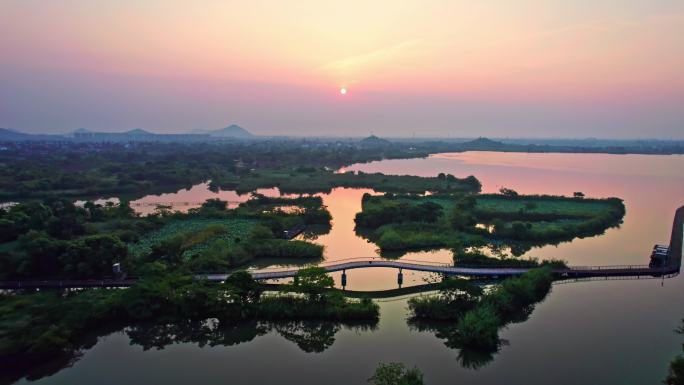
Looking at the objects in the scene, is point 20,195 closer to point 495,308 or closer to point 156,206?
point 156,206

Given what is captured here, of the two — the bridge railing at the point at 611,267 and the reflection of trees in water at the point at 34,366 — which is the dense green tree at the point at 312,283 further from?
the bridge railing at the point at 611,267

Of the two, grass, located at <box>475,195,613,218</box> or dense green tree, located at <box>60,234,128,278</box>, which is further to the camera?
grass, located at <box>475,195,613,218</box>

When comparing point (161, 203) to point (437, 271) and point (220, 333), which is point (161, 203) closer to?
point (220, 333)

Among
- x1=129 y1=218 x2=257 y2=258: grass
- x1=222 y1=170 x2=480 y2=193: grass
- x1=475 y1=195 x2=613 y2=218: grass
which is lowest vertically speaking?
x1=129 y1=218 x2=257 y2=258: grass

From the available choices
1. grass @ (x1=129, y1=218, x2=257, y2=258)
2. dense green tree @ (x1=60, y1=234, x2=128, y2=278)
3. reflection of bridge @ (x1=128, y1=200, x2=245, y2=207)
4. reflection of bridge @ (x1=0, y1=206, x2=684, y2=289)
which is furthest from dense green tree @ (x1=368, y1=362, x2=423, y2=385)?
reflection of bridge @ (x1=128, y1=200, x2=245, y2=207)

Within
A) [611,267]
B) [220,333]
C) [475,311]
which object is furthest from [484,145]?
[220,333]

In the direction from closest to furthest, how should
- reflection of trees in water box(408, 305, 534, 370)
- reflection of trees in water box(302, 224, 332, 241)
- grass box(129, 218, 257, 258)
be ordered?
reflection of trees in water box(408, 305, 534, 370) < grass box(129, 218, 257, 258) < reflection of trees in water box(302, 224, 332, 241)

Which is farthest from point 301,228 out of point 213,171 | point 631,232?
point 213,171

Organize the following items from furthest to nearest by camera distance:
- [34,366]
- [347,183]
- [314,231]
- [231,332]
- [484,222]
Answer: [347,183], [484,222], [314,231], [231,332], [34,366]

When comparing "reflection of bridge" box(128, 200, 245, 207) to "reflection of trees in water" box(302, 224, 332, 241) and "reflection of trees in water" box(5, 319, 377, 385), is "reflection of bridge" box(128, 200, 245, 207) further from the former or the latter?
"reflection of trees in water" box(5, 319, 377, 385)

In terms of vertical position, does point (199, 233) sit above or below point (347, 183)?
below

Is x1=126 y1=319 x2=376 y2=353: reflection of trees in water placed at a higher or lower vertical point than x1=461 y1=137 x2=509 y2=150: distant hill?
lower
